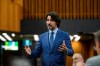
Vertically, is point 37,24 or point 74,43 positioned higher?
point 37,24

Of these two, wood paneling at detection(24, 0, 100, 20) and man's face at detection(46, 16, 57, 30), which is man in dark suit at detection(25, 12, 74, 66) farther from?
wood paneling at detection(24, 0, 100, 20)

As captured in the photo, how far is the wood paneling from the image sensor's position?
10.5 metres

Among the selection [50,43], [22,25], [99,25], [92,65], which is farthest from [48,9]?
[92,65]

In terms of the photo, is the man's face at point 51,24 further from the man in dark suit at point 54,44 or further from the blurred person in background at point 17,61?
the blurred person in background at point 17,61

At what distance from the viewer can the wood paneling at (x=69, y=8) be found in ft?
34.6

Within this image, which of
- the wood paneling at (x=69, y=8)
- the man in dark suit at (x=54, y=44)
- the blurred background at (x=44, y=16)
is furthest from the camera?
the wood paneling at (x=69, y=8)

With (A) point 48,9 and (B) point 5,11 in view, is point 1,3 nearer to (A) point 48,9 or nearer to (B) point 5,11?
(B) point 5,11

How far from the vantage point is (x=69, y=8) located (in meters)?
10.6

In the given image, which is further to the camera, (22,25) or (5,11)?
→ (22,25)

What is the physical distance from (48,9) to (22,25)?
94 centimetres

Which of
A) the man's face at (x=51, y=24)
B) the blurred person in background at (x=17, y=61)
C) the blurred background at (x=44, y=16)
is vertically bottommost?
the blurred person in background at (x=17, y=61)

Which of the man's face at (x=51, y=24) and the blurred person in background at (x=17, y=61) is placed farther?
the blurred person in background at (x=17, y=61)

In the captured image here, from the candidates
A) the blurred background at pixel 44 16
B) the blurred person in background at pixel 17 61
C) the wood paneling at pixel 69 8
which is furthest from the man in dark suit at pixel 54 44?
the blurred person in background at pixel 17 61

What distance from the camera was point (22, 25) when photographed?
1064cm
